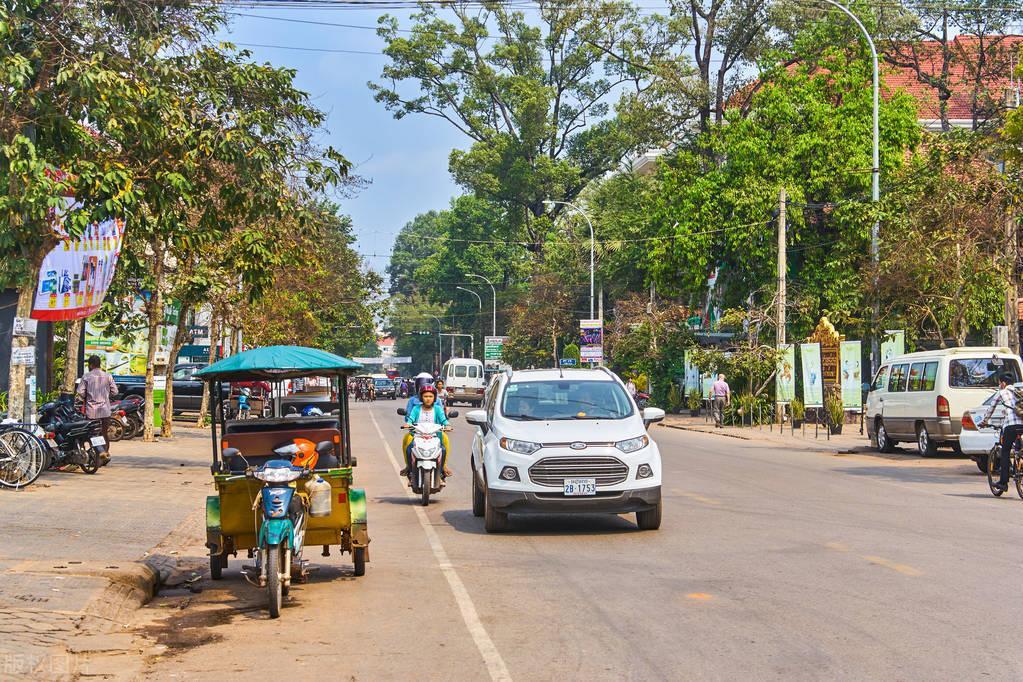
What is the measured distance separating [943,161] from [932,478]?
16834 mm

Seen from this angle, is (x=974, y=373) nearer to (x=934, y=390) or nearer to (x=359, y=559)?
(x=934, y=390)

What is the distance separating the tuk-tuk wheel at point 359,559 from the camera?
35.0ft

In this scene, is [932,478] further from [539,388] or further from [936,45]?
[936,45]

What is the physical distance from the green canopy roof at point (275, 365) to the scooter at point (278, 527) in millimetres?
1176

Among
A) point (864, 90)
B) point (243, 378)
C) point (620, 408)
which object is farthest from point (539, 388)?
point (864, 90)

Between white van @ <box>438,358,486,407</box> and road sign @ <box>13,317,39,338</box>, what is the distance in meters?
50.3

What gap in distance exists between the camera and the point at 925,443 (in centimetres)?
2611

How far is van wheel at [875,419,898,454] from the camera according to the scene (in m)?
28.1

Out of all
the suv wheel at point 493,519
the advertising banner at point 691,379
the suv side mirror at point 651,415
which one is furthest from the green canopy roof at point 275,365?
the advertising banner at point 691,379

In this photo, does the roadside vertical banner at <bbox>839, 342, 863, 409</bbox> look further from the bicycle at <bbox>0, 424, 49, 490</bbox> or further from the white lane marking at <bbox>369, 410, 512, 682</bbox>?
the bicycle at <bbox>0, 424, 49, 490</bbox>

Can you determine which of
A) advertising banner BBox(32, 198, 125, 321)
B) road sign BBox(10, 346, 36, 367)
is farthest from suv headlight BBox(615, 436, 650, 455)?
advertising banner BBox(32, 198, 125, 321)

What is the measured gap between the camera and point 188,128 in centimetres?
1997

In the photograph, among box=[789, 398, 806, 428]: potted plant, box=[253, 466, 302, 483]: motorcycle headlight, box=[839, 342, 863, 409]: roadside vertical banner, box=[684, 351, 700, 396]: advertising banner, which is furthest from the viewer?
box=[684, 351, 700, 396]: advertising banner

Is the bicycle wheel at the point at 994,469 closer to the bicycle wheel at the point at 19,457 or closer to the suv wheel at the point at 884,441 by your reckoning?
the suv wheel at the point at 884,441
